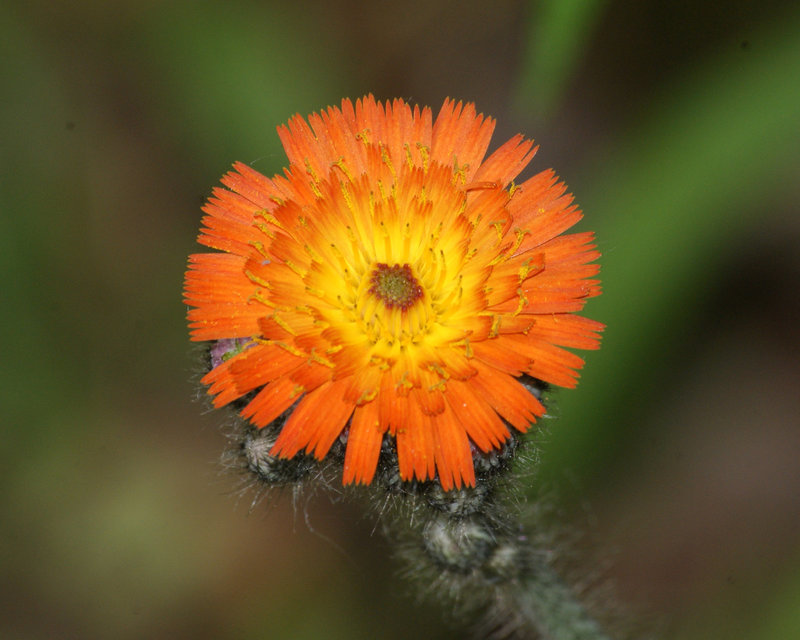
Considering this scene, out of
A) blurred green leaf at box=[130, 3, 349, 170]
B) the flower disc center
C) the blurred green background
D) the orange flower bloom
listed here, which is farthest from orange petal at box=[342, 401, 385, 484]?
blurred green leaf at box=[130, 3, 349, 170]

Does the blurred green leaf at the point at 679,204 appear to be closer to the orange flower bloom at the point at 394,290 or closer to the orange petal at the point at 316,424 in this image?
the orange flower bloom at the point at 394,290

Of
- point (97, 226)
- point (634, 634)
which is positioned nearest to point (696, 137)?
point (634, 634)

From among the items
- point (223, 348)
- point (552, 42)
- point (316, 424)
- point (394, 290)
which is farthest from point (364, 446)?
point (552, 42)

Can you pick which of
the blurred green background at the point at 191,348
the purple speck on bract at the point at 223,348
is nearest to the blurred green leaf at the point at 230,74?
the blurred green background at the point at 191,348

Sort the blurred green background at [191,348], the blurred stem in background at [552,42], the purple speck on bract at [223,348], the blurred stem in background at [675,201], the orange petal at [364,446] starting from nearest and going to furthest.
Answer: the orange petal at [364,446]
the purple speck on bract at [223,348]
the blurred stem in background at [552,42]
the blurred stem in background at [675,201]
the blurred green background at [191,348]

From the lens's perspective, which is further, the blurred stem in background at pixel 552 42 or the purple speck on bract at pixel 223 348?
the blurred stem in background at pixel 552 42

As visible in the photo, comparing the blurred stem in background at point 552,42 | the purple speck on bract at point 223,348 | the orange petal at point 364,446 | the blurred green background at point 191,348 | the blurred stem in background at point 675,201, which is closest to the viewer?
the orange petal at point 364,446

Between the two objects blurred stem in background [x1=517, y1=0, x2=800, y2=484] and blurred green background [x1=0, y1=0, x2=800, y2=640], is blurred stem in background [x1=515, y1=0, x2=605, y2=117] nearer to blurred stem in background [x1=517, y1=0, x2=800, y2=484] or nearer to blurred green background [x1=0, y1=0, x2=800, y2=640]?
blurred stem in background [x1=517, y1=0, x2=800, y2=484]
